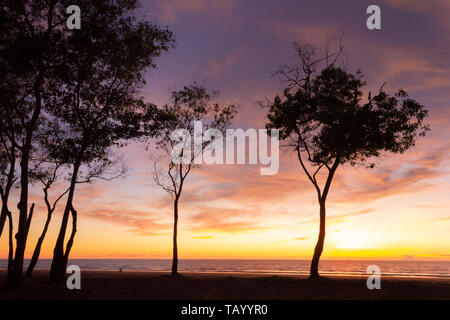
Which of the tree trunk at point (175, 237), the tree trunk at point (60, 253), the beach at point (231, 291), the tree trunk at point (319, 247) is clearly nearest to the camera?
the beach at point (231, 291)

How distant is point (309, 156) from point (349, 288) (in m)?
11.7

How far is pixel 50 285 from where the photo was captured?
87.1 feet

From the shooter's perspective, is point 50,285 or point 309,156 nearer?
point 50,285

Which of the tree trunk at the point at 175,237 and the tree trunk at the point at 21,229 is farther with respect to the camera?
the tree trunk at the point at 175,237

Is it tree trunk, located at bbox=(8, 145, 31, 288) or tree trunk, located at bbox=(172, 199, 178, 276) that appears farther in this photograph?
tree trunk, located at bbox=(172, 199, 178, 276)

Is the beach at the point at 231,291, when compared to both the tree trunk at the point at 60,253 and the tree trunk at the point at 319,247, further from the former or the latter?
the tree trunk at the point at 319,247

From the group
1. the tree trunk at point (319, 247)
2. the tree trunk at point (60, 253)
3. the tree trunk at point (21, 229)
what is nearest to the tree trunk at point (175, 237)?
the tree trunk at point (60, 253)

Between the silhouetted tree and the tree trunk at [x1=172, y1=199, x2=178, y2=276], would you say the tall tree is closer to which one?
the silhouetted tree

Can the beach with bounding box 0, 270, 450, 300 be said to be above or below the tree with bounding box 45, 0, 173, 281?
below

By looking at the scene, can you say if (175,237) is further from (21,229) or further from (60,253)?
(21,229)

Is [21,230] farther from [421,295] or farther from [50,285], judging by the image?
[421,295]

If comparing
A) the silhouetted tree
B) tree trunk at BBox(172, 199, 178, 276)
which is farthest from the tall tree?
tree trunk at BBox(172, 199, 178, 276)

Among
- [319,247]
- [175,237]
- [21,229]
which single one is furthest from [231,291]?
[21,229]
